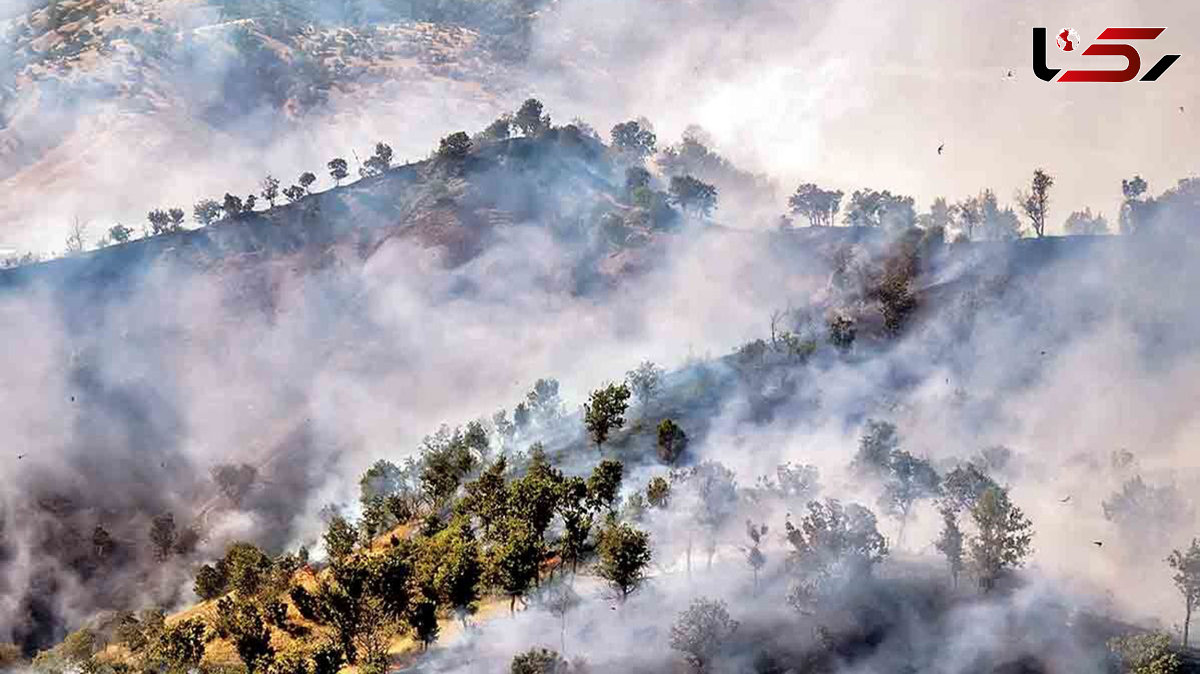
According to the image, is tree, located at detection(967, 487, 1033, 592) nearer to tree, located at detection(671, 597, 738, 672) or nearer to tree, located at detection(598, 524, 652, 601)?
tree, located at detection(671, 597, 738, 672)

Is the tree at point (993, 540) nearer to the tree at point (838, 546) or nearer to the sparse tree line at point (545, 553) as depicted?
the sparse tree line at point (545, 553)

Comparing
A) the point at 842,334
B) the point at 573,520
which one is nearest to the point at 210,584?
the point at 573,520

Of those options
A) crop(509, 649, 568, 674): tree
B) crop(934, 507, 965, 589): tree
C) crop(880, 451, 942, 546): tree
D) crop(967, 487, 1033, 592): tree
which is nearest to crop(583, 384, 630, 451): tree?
crop(880, 451, 942, 546): tree

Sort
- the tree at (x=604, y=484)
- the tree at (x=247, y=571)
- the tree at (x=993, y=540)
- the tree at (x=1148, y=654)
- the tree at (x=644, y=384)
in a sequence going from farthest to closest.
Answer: the tree at (x=644, y=384)
the tree at (x=247, y=571)
the tree at (x=604, y=484)
the tree at (x=993, y=540)
the tree at (x=1148, y=654)

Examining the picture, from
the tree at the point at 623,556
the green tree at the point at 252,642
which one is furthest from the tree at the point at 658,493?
the green tree at the point at 252,642

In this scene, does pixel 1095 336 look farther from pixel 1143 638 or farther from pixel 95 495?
pixel 95 495
